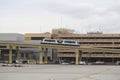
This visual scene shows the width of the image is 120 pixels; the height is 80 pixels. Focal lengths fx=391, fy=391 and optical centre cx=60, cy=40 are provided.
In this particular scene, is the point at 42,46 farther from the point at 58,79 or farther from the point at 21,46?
the point at 58,79

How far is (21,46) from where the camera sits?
192 meters

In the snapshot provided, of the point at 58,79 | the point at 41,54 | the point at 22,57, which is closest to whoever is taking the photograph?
the point at 58,79

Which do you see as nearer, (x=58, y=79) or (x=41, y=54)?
(x=58, y=79)

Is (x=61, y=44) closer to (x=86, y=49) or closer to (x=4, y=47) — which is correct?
(x=86, y=49)

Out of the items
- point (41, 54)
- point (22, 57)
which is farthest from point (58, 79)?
point (22, 57)

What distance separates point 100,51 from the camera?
19275 cm

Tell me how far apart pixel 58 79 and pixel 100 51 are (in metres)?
140

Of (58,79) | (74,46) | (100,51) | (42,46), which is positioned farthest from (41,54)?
(58,79)

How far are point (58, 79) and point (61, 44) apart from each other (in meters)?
137

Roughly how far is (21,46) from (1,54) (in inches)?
479

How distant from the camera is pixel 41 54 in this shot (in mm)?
185625

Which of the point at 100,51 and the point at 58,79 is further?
the point at 100,51

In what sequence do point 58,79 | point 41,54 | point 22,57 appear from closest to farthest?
point 58,79 < point 41,54 < point 22,57

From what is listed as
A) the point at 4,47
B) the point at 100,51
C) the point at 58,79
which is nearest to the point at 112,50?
the point at 100,51
